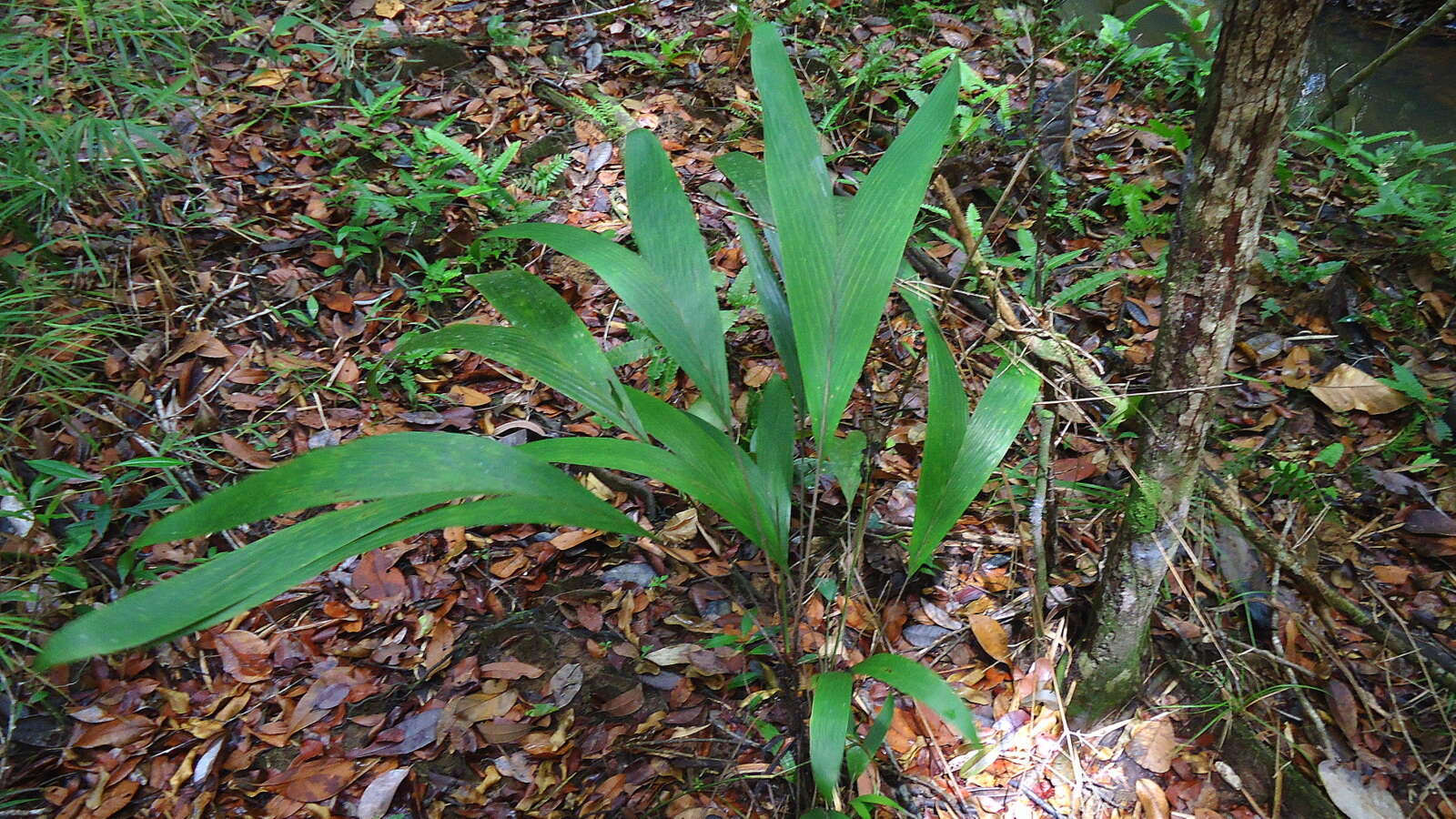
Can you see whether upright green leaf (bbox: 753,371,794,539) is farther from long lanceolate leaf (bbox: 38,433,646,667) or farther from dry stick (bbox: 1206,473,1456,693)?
dry stick (bbox: 1206,473,1456,693)

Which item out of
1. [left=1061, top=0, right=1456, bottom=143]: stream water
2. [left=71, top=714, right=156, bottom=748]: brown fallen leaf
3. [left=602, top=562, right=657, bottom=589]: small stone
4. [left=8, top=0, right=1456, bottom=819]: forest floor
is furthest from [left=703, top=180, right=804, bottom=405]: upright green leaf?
[left=1061, top=0, right=1456, bottom=143]: stream water

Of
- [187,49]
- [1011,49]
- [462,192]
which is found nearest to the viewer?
[462,192]

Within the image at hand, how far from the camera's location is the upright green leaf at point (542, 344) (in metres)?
1.16

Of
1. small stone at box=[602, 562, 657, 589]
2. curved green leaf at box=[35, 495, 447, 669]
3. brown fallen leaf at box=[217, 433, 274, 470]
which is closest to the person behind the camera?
curved green leaf at box=[35, 495, 447, 669]

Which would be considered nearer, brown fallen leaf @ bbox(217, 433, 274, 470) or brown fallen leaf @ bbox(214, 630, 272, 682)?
brown fallen leaf @ bbox(214, 630, 272, 682)

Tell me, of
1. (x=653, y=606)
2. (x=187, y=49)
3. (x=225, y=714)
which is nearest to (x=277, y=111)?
(x=187, y=49)

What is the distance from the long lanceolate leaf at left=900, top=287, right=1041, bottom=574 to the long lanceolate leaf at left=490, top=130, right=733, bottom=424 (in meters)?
0.31

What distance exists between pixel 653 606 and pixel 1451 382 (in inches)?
74.8

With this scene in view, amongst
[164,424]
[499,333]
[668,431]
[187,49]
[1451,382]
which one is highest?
[187,49]

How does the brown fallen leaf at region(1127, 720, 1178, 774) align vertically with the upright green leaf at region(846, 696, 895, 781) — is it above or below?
below

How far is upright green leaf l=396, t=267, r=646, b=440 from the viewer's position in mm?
1161

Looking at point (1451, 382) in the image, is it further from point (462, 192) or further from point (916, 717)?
point (462, 192)

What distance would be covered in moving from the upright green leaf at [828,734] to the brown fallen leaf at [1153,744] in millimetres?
736

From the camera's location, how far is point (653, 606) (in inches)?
64.3
